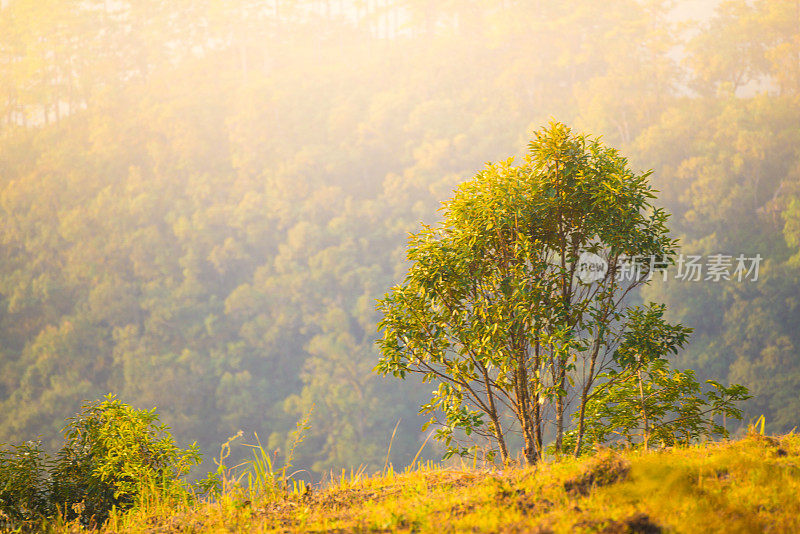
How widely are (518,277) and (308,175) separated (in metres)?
33.5

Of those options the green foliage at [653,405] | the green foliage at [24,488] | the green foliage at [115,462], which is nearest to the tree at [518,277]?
the green foliage at [653,405]

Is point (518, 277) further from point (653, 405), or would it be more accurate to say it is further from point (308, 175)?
point (308, 175)

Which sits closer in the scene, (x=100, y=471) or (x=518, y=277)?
(x=518, y=277)

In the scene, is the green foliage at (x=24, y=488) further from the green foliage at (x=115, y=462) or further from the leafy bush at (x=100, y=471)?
the green foliage at (x=115, y=462)

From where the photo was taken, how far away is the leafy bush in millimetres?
4383

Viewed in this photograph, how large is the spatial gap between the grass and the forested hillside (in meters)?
20.9

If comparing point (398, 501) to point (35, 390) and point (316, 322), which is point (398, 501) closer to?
point (316, 322)

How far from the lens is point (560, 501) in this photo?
2.78 meters

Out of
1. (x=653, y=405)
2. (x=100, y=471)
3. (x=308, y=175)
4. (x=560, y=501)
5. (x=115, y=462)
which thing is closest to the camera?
(x=560, y=501)

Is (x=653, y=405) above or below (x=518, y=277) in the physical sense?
below

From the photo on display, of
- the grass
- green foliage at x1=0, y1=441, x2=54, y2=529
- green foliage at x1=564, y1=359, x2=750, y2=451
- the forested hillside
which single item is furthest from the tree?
the forested hillside

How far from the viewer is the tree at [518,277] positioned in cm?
383

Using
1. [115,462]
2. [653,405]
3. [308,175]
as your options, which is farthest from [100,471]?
[308,175]

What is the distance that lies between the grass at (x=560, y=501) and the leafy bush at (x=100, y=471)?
2.40 feet
